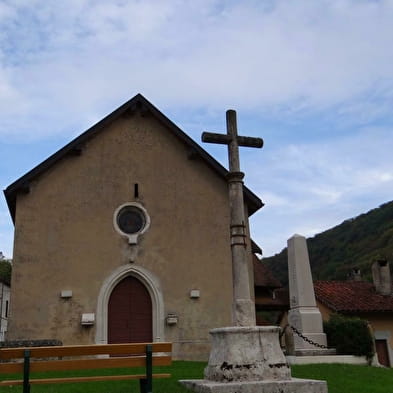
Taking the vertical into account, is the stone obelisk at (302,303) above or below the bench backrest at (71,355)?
above

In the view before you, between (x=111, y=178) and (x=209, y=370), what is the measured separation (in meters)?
9.29

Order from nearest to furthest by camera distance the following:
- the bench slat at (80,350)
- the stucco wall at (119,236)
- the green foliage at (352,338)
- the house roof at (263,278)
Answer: the bench slat at (80,350) < the green foliage at (352,338) < the stucco wall at (119,236) < the house roof at (263,278)

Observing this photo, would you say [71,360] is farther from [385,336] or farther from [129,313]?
[385,336]

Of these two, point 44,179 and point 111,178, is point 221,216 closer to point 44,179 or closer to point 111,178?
point 111,178

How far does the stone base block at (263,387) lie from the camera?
6957 mm

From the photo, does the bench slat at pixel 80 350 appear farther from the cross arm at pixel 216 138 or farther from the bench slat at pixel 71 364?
the cross arm at pixel 216 138

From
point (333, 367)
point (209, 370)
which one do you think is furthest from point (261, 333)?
point (333, 367)

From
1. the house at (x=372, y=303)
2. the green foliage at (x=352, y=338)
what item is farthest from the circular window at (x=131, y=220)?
the house at (x=372, y=303)

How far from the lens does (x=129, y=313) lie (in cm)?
1551

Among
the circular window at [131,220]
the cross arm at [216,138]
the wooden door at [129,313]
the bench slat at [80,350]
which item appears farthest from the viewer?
the circular window at [131,220]

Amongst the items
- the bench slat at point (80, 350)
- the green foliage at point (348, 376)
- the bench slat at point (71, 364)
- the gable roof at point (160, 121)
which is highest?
the gable roof at point (160, 121)

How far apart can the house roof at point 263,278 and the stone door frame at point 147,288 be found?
17.6ft

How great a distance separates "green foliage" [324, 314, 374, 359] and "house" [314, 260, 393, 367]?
28.8ft

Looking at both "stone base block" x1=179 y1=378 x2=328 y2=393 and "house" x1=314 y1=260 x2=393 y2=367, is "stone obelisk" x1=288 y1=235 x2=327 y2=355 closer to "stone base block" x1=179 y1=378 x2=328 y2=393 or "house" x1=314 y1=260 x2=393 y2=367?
"stone base block" x1=179 y1=378 x2=328 y2=393
